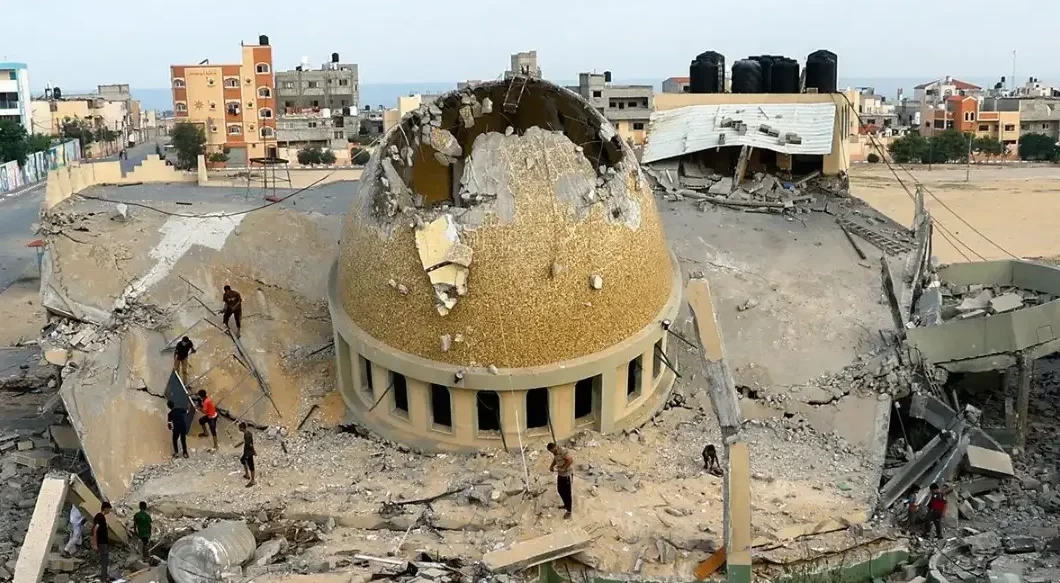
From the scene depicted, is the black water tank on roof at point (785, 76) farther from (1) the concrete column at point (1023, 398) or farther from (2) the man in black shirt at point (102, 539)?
(2) the man in black shirt at point (102, 539)

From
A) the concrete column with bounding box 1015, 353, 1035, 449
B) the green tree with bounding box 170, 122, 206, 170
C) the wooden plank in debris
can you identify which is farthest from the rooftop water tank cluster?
the green tree with bounding box 170, 122, 206, 170

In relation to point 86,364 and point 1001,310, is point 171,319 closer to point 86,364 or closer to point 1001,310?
point 86,364

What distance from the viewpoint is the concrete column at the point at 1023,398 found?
1833 centimetres

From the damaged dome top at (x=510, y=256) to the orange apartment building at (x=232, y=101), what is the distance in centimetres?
5819

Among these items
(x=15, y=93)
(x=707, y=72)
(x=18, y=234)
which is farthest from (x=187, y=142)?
(x=707, y=72)

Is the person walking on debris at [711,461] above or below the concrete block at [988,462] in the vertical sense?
above

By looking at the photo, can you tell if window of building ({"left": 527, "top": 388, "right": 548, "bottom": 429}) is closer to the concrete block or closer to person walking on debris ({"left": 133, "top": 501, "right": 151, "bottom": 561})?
person walking on debris ({"left": 133, "top": 501, "right": 151, "bottom": 561})

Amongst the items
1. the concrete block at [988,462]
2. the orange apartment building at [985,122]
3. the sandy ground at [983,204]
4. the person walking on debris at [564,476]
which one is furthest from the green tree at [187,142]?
the orange apartment building at [985,122]

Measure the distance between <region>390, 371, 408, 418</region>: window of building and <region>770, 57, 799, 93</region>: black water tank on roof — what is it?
23.1 meters

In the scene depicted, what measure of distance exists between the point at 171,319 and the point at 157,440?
315 cm

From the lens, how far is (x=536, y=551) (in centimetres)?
1286

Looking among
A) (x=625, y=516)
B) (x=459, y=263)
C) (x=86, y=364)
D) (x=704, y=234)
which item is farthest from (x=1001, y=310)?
(x=86, y=364)

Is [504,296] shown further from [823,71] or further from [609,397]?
[823,71]

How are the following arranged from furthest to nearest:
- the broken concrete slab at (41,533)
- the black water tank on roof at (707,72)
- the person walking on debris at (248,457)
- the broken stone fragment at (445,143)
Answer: the black water tank on roof at (707,72) → the broken stone fragment at (445,143) → the person walking on debris at (248,457) → the broken concrete slab at (41,533)
